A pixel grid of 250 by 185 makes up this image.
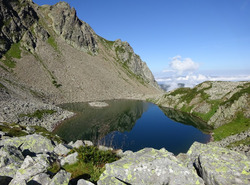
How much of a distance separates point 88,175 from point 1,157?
5.46m

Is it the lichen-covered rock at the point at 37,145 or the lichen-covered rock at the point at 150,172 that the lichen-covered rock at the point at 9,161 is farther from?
the lichen-covered rock at the point at 150,172

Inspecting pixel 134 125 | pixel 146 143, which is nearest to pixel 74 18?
pixel 134 125

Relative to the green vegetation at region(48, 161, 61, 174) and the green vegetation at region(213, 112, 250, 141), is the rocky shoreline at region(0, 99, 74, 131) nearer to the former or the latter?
the green vegetation at region(48, 161, 61, 174)

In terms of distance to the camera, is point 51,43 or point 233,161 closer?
point 233,161

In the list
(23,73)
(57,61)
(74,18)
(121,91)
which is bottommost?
(121,91)

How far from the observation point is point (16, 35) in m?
144

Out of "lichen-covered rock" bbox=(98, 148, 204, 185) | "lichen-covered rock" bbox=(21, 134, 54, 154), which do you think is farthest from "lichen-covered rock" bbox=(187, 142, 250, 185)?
"lichen-covered rock" bbox=(21, 134, 54, 154)

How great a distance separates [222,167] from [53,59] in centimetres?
16345

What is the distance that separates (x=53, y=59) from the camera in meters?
149

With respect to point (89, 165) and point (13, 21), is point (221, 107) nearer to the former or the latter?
point (89, 165)

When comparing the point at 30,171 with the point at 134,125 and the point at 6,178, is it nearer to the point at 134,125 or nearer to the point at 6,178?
the point at 6,178

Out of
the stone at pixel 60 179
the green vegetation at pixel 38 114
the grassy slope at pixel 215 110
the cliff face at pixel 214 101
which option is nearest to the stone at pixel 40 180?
the stone at pixel 60 179

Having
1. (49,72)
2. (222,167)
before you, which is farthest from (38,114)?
(49,72)

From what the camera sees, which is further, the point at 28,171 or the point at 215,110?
the point at 215,110
